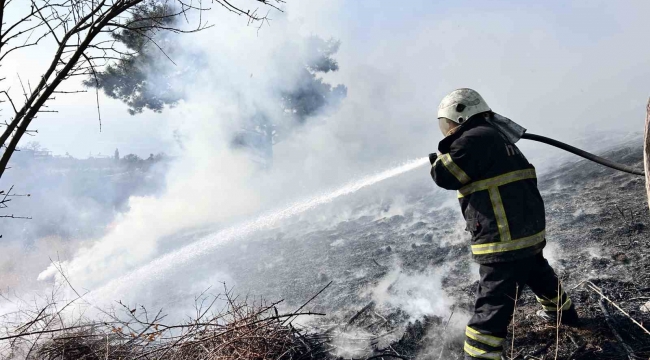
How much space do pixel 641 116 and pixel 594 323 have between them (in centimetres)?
1766

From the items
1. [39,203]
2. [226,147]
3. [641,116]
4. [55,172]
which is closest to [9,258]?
[39,203]

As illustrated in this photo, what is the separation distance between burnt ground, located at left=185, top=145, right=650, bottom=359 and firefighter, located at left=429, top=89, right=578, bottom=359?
1.57ft

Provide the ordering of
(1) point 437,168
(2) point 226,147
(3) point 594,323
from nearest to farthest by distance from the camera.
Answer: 1. (1) point 437,168
2. (3) point 594,323
3. (2) point 226,147

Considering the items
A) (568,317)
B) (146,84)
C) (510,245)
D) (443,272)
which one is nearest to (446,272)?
(443,272)

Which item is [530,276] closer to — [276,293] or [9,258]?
[276,293]

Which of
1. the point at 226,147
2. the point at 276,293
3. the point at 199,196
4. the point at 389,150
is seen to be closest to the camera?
the point at 276,293

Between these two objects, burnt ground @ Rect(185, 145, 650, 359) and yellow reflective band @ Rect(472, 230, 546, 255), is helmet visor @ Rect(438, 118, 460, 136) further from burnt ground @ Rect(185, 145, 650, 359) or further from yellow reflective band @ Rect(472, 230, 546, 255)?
burnt ground @ Rect(185, 145, 650, 359)

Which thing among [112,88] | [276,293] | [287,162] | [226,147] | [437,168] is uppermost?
[112,88]

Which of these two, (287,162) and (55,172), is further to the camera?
(287,162)

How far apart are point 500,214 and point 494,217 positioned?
41 mm

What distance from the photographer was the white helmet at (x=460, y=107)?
268 cm

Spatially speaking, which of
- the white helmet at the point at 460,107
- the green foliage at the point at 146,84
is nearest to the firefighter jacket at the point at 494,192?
the white helmet at the point at 460,107

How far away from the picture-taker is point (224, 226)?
40.5ft

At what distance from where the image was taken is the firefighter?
236 cm
